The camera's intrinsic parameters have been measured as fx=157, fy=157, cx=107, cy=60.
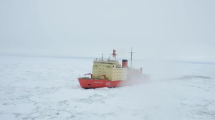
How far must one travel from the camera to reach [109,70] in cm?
1936

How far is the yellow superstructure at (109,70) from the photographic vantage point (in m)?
19.3

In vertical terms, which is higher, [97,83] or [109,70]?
[109,70]

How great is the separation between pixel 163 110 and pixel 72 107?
249 inches

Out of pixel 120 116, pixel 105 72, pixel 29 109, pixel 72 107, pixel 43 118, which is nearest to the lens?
pixel 43 118

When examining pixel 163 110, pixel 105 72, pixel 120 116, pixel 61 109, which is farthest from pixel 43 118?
pixel 105 72

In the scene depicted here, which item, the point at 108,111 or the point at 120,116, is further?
the point at 108,111

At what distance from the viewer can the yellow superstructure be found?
1930cm

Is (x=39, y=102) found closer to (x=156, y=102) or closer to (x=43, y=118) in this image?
(x=43, y=118)

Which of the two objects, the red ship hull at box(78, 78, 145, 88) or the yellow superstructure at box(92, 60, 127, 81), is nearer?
the red ship hull at box(78, 78, 145, 88)

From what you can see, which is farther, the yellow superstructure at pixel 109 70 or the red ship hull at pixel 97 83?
the yellow superstructure at pixel 109 70

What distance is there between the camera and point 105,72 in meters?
19.7

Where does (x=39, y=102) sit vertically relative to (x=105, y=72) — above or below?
below

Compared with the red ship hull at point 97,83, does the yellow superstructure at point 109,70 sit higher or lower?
higher

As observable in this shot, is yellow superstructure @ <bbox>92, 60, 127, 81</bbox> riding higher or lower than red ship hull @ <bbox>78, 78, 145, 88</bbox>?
higher
